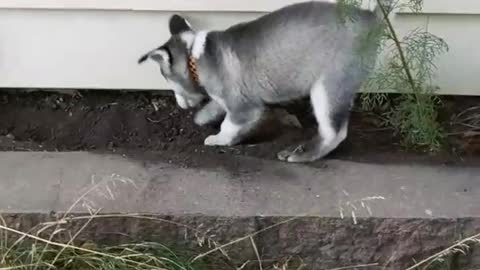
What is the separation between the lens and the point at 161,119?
3361 millimetres

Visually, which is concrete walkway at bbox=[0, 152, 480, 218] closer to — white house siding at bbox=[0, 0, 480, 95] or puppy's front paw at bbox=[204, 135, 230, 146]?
puppy's front paw at bbox=[204, 135, 230, 146]

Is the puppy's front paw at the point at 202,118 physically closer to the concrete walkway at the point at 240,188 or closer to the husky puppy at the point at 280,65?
the husky puppy at the point at 280,65

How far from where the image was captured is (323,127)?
9.77ft

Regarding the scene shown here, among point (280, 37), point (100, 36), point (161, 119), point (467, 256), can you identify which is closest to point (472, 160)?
point (467, 256)

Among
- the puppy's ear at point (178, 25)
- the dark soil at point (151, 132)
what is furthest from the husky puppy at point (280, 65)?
the dark soil at point (151, 132)

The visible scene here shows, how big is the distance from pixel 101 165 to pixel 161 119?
45cm

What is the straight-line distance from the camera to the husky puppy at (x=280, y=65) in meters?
2.89

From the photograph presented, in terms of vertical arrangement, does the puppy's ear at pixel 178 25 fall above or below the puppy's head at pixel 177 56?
above

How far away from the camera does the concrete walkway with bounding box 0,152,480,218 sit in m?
2.77

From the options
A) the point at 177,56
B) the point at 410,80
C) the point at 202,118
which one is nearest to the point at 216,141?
the point at 202,118

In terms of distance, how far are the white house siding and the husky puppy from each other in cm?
18

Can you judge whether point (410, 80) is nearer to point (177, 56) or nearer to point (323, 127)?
point (323, 127)

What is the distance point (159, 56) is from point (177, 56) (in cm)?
6

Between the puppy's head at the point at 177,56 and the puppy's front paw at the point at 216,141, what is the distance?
15cm
